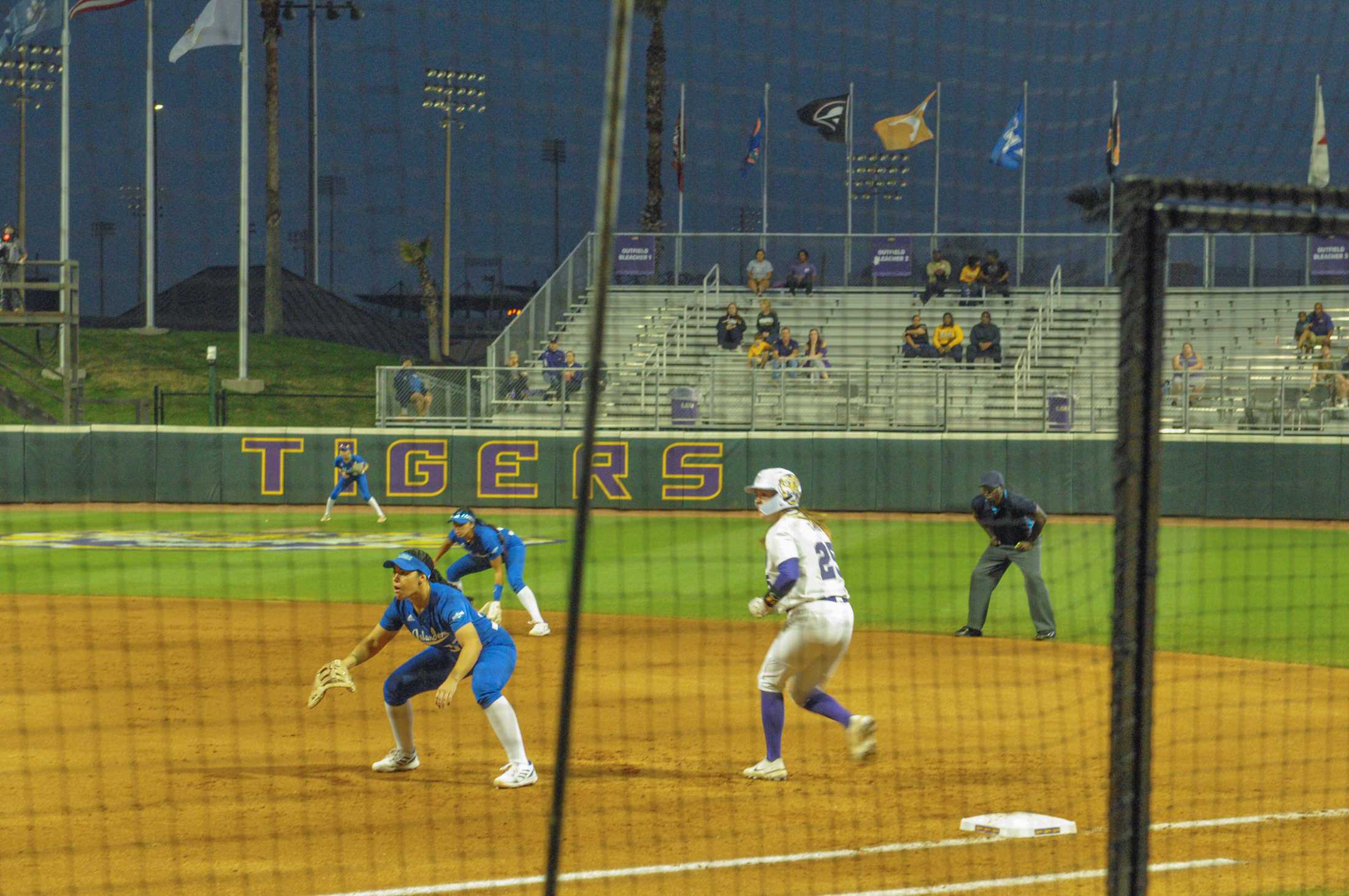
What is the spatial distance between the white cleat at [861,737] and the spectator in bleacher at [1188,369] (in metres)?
17.6

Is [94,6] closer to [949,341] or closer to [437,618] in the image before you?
[437,618]

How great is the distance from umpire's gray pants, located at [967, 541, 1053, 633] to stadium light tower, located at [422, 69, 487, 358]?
236 inches

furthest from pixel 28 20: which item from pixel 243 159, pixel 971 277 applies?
pixel 971 277

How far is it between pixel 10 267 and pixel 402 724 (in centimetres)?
2438

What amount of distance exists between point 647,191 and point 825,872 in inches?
1102

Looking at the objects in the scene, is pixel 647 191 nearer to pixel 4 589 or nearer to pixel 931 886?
pixel 4 589

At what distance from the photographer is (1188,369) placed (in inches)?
939

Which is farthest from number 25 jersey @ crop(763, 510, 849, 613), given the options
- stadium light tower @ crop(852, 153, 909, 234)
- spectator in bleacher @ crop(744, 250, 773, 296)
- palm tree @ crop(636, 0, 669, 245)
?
spectator in bleacher @ crop(744, 250, 773, 296)

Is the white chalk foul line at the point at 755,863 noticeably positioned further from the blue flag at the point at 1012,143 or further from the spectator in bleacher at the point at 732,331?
the spectator in bleacher at the point at 732,331

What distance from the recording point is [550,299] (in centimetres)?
2952

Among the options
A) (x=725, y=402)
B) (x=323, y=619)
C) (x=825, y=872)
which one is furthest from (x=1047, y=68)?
(x=725, y=402)

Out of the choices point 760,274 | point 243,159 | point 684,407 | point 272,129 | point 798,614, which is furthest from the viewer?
point 760,274

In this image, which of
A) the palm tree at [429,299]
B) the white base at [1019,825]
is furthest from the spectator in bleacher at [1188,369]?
the palm tree at [429,299]

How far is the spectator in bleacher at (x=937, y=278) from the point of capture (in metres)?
29.3
